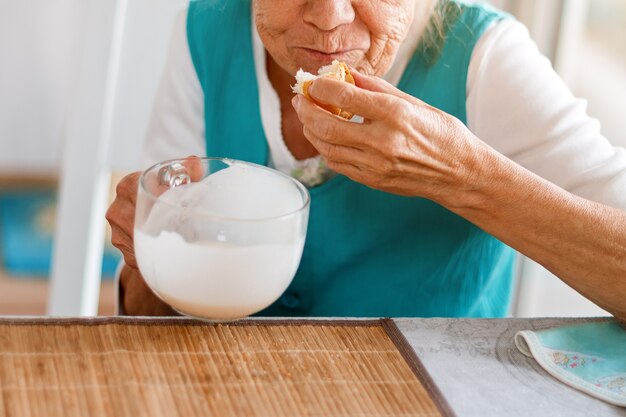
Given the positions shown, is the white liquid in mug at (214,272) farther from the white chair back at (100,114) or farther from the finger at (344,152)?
the white chair back at (100,114)

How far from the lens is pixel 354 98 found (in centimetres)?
101

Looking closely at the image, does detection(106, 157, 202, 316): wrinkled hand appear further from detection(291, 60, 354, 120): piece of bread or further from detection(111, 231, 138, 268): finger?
detection(291, 60, 354, 120): piece of bread

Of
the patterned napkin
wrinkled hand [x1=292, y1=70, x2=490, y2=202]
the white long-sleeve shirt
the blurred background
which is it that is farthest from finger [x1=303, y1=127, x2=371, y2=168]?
the blurred background

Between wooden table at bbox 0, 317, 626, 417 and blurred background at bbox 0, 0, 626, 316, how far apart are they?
100 cm

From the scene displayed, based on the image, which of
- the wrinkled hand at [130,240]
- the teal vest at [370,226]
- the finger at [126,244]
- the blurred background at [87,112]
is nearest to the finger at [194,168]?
the wrinkled hand at [130,240]

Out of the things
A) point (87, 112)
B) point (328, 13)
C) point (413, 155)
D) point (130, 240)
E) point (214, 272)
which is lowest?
point (87, 112)

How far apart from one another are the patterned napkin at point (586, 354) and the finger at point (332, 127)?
32 centimetres

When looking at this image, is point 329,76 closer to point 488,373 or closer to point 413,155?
point 413,155

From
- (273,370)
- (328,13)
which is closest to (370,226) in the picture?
(328,13)

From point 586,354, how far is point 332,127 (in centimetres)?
42

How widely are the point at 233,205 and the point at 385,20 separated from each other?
449mm

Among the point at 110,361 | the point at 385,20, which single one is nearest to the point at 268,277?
the point at 110,361

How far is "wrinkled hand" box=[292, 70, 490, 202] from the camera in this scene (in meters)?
1.03

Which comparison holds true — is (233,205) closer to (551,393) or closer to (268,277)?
(268,277)
